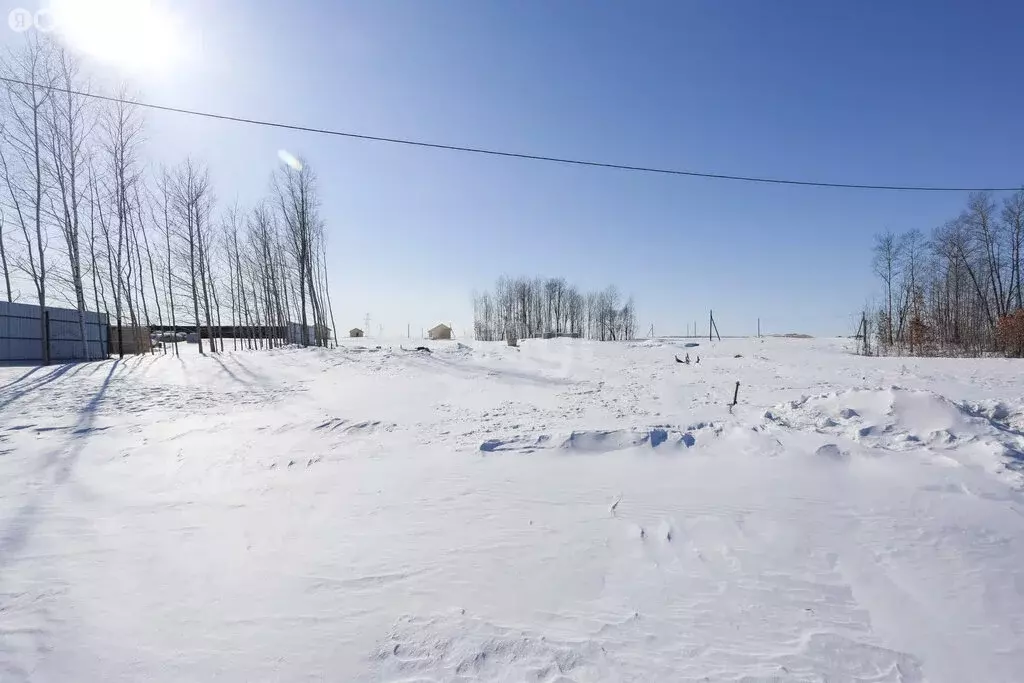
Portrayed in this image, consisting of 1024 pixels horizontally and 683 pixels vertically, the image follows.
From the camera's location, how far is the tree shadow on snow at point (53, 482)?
3746 millimetres

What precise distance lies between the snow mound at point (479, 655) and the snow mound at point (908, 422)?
4.61 meters

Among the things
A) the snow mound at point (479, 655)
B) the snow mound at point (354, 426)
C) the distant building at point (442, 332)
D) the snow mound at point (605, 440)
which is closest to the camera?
the snow mound at point (479, 655)

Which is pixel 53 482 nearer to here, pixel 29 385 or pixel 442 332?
pixel 29 385

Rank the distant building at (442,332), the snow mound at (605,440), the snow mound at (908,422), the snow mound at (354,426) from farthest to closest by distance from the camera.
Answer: the distant building at (442,332) < the snow mound at (354,426) < the snow mound at (605,440) < the snow mound at (908,422)

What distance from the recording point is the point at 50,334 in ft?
56.7

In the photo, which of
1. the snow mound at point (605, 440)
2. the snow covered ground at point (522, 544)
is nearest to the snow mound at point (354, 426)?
the snow covered ground at point (522, 544)

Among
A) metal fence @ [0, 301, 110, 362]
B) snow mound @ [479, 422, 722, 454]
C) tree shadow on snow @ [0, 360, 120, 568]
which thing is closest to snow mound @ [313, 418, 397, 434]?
snow mound @ [479, 422, 722, 454]

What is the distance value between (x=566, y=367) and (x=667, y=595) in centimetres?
1413

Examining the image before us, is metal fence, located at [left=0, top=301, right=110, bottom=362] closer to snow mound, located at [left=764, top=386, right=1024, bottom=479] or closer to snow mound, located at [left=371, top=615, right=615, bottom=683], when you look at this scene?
snow mound, located at [left=371, top=615, right=615, bottom=683]

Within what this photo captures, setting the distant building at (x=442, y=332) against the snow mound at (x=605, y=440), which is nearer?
the snow mound at (x=605, y=440)

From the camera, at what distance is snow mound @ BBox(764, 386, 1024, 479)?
5633mm

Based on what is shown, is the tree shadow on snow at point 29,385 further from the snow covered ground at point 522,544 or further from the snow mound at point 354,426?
the snow mound at point 354,426

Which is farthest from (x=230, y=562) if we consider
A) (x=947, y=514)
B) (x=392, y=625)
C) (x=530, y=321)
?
(x=530, y=321)

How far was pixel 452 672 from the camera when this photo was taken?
8.05 feet
